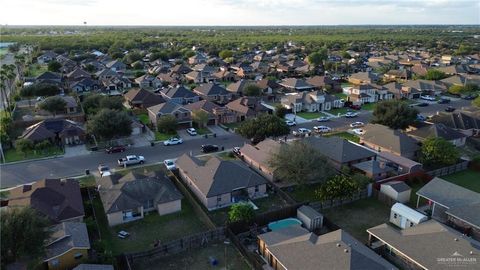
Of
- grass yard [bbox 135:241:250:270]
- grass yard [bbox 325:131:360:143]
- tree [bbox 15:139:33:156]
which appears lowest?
grass yard [bbox 135:241:250:270]

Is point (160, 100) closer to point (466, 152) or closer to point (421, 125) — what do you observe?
point (421, 125)

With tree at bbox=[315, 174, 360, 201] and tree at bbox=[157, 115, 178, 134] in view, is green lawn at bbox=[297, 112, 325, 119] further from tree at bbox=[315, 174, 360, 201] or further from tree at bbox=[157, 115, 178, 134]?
tree at bbox=[315, 174, 360, 201]

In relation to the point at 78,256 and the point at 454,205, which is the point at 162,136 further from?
the point at 454,205

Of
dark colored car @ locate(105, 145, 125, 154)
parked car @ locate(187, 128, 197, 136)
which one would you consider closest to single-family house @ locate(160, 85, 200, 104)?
parked car @ locate(187, 128, 197, 136)

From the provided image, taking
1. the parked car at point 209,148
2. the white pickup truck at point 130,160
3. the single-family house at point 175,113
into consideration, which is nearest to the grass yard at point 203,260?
the white pickup truck at point 130,160

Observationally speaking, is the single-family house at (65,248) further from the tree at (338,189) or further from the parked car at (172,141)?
the parked car at (172,141)

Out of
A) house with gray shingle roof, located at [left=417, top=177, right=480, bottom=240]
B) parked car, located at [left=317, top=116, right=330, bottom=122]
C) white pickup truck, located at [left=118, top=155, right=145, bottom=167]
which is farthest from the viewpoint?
parked car, located at [left=317, top=116, right=330, bottom=122]
